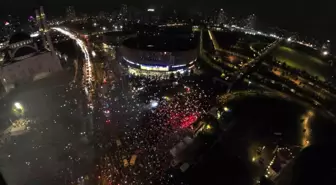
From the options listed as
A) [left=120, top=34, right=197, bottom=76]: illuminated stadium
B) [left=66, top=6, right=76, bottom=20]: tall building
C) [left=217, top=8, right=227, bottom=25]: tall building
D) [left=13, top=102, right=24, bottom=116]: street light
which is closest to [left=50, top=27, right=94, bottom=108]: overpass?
[left=120, top=34, right=197, bottom=76]: illuminated stadium

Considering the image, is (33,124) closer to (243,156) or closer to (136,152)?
(136,152)

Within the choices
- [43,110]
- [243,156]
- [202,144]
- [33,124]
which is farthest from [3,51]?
[243,156]

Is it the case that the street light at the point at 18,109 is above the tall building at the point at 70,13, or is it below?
below

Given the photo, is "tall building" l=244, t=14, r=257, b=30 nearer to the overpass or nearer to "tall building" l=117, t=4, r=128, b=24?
"tall building" l=117, t=4, r=128, b=24

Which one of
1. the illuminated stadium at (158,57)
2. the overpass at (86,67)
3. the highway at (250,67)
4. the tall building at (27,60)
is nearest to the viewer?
the overpass at (86,67)

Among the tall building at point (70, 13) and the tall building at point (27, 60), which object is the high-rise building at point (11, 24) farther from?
the tall building at point (27, 60)

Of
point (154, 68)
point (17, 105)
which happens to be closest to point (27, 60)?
point (17, 105)

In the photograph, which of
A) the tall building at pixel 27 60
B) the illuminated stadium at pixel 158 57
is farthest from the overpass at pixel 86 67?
the illuminated stadium at pixel 158 57
